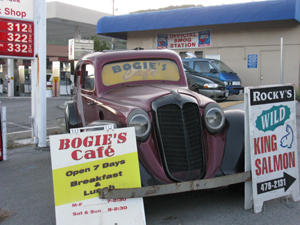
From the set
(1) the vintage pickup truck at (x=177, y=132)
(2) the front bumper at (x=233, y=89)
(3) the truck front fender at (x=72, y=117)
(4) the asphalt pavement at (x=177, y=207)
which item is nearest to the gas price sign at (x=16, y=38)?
(3) the truck front fender at (x=72, y=117)

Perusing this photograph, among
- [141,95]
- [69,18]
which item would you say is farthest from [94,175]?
[69,18]

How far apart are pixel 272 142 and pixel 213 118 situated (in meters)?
0.71

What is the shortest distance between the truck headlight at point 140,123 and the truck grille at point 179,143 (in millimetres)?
124

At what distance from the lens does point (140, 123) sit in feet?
11.7

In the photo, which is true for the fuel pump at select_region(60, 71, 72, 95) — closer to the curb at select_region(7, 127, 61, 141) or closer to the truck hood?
the curb at select_region(7, 127, 61, 141)

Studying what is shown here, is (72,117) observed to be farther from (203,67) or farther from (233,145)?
(203,67)

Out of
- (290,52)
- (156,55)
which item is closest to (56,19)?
(290,52)

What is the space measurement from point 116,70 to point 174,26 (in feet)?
41.3

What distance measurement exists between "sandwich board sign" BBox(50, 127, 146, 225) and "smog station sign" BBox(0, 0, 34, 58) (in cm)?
455

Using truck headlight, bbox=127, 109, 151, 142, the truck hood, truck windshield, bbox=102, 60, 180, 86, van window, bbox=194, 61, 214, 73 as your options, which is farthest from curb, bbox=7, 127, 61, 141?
van window, bbox=194, 61, 214, 73

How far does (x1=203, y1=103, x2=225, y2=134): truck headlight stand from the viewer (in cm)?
Answer: 379

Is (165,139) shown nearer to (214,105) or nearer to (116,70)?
(214,105)

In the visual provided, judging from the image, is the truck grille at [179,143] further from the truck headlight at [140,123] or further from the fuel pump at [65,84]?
the fuel pump at [65,84]

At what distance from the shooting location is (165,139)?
11.8ft
